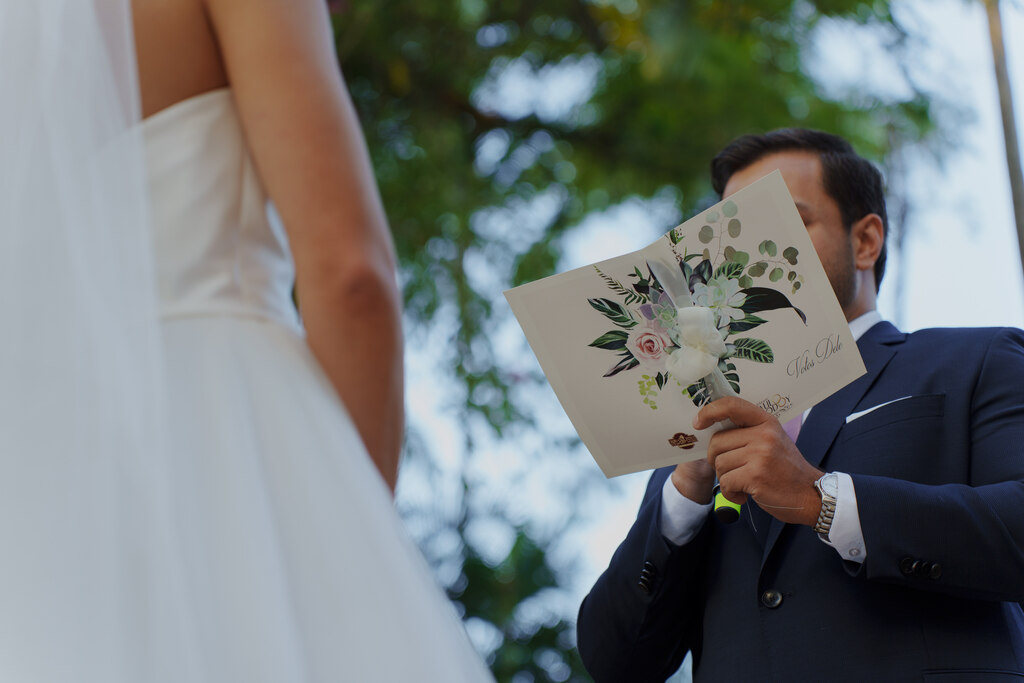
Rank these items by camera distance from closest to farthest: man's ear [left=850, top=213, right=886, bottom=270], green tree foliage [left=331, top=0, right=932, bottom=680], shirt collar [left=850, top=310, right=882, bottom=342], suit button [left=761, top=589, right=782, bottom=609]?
1. suit button [left=761, top=589, right=782, bottom=609]
2. shirt collar [left=850, top=310, right=882, bottom=342]
3. man's ear [left=850, top=213, right=886, bottom=270]
4. green tree foliage [left=331, top=0, right=932, bottom=680]

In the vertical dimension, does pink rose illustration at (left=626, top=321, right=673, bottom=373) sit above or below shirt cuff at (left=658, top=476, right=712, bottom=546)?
above

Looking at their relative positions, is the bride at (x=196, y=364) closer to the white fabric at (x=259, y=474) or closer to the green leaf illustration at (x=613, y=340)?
the white fabric at (x=259, y=474)

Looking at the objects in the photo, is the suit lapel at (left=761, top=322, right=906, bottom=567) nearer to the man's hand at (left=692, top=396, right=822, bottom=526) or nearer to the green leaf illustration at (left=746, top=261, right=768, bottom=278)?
the man's hand at (left=692, top=396, right=822, bottom=526)

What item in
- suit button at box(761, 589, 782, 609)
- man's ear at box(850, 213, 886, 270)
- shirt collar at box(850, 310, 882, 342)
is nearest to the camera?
suit button at box(761, 589, 782, 609)

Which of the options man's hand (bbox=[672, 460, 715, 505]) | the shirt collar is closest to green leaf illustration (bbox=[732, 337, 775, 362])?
man's hand (bbox=[672, 460, 715, 505])

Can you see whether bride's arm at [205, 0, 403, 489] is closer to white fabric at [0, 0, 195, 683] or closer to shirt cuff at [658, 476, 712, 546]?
white fabric at [0, 0, 195, 683]

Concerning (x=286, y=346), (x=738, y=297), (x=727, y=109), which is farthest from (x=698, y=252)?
(x=727, y=109)

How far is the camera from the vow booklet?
1.31m

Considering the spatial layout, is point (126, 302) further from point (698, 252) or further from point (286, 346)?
point (698, 252)

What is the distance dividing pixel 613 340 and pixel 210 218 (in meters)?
0.54

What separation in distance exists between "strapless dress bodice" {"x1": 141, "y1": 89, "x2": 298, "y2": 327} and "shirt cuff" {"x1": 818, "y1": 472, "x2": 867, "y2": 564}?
0.76m

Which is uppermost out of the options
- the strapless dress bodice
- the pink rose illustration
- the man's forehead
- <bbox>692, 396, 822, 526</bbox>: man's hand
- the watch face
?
the strapless dress bodice

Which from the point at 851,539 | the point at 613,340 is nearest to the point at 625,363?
the point at 613,340

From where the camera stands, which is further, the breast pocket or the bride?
the breast pocket
